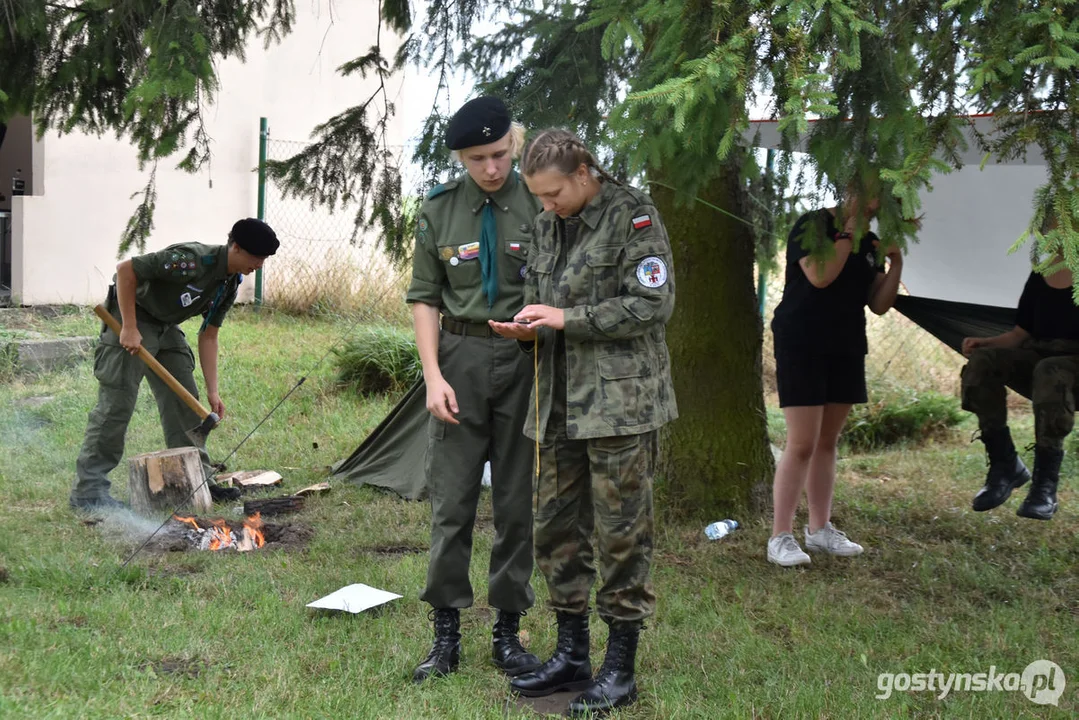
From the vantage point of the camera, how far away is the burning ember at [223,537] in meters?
4.90

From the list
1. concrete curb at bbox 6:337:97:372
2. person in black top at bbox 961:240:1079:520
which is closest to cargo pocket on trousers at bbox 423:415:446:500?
person in black top at bbox 961:240:1079:520

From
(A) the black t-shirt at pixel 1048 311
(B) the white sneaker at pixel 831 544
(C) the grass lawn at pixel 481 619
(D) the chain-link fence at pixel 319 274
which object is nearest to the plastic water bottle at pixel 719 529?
(C) the grass lawn at pixel 481 619

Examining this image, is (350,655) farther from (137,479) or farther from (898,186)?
(137,479)

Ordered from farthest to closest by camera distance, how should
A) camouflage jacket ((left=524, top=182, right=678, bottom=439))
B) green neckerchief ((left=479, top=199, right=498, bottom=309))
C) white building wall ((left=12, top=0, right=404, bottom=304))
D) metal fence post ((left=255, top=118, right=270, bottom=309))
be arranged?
metal fence post ((left=255, top=118, right=270, bottom=309))
white building wall ((left=12, top=0, right=404, bottom=304))
green neckerchief ((left=479, top=199, right=498, bottom=309))
camouflage jacket ((left=524, top=182, right=678, bottom=439))

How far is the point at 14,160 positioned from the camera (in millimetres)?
12375

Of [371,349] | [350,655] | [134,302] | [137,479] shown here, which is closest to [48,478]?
[137,479]

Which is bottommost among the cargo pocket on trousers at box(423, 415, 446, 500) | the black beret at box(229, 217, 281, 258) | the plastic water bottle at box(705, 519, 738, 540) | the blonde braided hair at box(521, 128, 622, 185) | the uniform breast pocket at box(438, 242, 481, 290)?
the plastic water bottle at box(705, 519, 738, 540)

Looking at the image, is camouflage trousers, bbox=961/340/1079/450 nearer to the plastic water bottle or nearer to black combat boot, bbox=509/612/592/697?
the plastic water bottle

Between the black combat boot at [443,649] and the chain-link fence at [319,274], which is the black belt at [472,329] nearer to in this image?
the black combat boot at [443,649]

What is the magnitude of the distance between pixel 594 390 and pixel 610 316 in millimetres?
225

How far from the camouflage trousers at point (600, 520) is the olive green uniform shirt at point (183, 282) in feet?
9.61

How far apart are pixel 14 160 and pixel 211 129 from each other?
8.94 feet

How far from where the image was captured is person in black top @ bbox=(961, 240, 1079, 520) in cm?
438

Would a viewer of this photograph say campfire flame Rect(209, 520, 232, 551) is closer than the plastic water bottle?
Yes
